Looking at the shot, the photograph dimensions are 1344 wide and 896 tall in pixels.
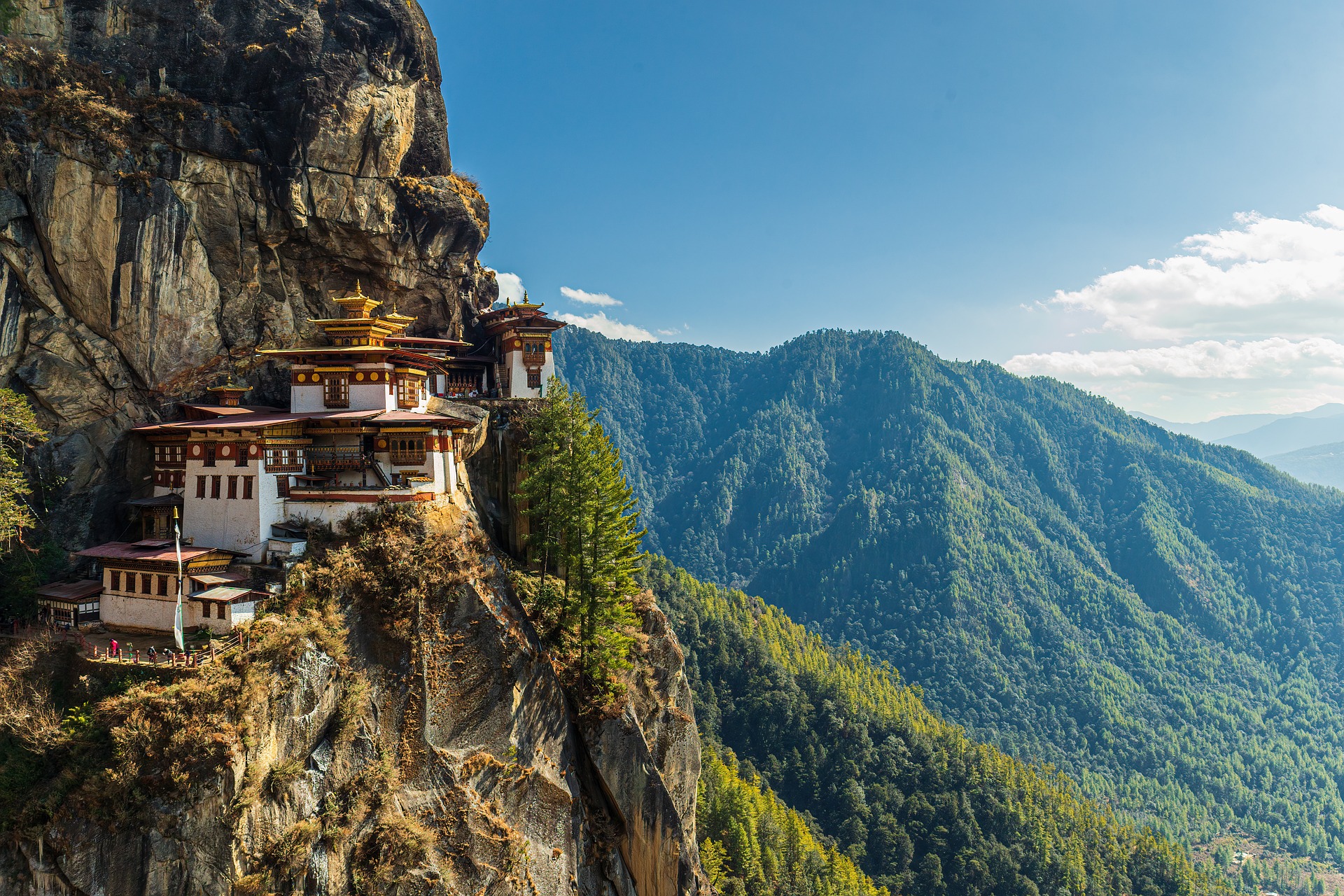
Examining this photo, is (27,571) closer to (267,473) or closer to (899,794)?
(267,473)

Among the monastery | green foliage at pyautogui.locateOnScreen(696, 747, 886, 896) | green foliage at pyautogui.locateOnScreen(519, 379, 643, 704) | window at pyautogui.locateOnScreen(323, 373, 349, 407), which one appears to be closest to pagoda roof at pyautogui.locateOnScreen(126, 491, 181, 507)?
the monastery

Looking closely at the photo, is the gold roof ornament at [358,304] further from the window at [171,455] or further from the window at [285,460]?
the window at [171,455]

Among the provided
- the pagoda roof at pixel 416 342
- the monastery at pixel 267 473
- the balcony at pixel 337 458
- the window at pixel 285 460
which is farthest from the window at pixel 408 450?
the pagoda roof at pixel 416 342

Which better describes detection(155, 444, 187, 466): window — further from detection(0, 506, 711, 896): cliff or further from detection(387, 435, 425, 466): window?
detection(0, 506, 711, 896): cliff

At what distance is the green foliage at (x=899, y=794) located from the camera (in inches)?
4082

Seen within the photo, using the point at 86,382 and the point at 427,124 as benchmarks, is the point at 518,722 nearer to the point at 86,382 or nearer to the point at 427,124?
the point at 86,382

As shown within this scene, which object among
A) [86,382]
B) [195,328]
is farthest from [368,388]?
[86,382]

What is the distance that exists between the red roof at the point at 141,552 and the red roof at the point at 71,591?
1.64 metres

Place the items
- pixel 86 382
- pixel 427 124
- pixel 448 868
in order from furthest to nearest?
pixel 427 124
pixel 86 382
pixel 448 868

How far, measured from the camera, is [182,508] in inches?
1487

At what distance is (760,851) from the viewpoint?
81500mm

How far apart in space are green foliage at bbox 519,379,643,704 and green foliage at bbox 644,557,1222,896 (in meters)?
51.2

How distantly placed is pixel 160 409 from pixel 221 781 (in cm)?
2536

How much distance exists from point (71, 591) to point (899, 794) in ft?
358
